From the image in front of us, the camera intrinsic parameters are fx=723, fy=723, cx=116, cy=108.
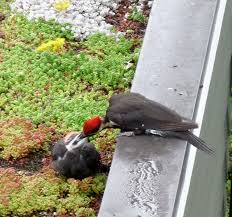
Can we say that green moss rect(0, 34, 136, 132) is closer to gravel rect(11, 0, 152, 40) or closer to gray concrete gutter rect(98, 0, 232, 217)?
gravel rect(11, 0, 152, 40)

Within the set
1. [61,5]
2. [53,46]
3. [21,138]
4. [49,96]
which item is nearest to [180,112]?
Answer: [21,138]

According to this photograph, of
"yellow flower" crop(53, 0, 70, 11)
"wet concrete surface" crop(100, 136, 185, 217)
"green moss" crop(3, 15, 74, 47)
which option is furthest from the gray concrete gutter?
"yellow flower" crop(53, 0, 70, 11)

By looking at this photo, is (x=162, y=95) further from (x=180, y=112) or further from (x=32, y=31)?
(x=32, y=31)

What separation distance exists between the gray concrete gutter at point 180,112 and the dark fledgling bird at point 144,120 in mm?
65

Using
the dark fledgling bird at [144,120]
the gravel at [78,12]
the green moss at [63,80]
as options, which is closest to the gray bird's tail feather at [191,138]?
the dark fledgling bird at [144,120]

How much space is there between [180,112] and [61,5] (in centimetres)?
252

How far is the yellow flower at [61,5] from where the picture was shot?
6754 millimetres

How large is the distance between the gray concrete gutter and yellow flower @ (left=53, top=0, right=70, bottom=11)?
4.92 feet

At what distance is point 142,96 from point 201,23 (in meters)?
1.01

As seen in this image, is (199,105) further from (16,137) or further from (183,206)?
(16,137)

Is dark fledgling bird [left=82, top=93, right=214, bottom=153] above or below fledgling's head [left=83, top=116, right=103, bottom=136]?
above

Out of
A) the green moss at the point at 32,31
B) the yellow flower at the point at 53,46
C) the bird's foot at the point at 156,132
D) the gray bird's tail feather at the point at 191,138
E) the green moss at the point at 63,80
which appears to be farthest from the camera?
the green moss at the point at 32,31

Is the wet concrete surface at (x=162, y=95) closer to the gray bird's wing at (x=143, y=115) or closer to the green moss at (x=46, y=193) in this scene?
the gray bird's wing at (x=143, y=115)

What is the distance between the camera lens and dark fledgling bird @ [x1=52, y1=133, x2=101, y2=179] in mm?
4973
